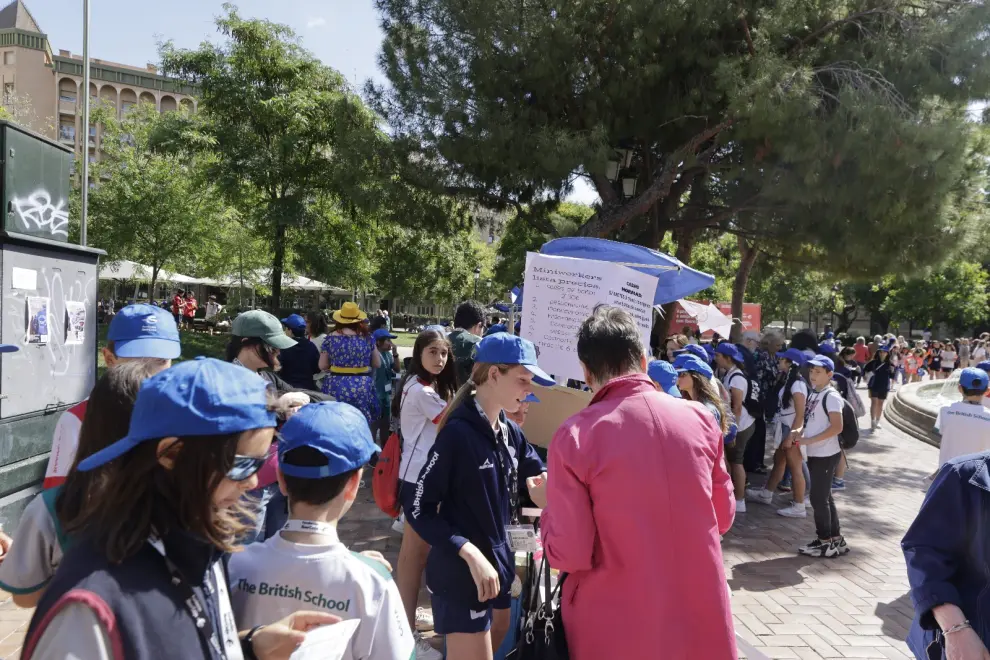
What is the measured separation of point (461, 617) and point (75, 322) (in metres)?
4.33

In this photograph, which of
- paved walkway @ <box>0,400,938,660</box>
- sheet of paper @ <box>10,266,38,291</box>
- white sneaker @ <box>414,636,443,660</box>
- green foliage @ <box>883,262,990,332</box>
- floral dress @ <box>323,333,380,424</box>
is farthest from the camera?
green foliage @ <box>883,262,990,332</box>

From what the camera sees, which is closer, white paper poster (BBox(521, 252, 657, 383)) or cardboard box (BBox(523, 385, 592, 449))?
white paper poster (BBox(521, 252, 657, 383))

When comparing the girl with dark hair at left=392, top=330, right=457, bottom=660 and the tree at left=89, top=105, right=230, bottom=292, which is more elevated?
the tree at left=89, top=105, right=230, bottom=292

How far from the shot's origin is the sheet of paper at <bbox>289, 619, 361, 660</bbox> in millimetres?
1309

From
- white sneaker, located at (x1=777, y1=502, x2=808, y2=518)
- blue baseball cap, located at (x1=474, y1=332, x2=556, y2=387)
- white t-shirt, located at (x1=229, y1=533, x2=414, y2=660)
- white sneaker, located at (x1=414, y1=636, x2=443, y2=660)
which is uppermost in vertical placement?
blue baseball cap, located at (x1=474, y1=332, x2=556, y2=387)

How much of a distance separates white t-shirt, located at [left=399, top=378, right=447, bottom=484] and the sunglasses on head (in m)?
2.62

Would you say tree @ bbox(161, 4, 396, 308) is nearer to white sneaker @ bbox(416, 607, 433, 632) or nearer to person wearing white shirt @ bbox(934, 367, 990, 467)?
white sneaker @ bbox(416, 607, 433, 632)

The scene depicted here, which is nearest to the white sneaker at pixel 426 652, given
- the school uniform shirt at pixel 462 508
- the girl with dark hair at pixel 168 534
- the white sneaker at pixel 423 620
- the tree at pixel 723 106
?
the white sneaker at pixel 423 620

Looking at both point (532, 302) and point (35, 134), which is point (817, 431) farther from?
point (35, 134)

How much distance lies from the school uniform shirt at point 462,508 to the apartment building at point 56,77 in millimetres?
71316

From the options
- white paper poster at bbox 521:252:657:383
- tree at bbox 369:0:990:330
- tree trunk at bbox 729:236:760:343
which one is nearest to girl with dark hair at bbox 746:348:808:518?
white paper poster at bbox 521:252:657:383

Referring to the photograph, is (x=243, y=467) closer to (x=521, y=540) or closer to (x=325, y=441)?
(x=325, y=441)

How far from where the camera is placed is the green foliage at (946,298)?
41125mm

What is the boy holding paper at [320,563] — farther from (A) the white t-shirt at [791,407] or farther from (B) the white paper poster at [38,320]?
(A) the white t-shirt at [791,407]
